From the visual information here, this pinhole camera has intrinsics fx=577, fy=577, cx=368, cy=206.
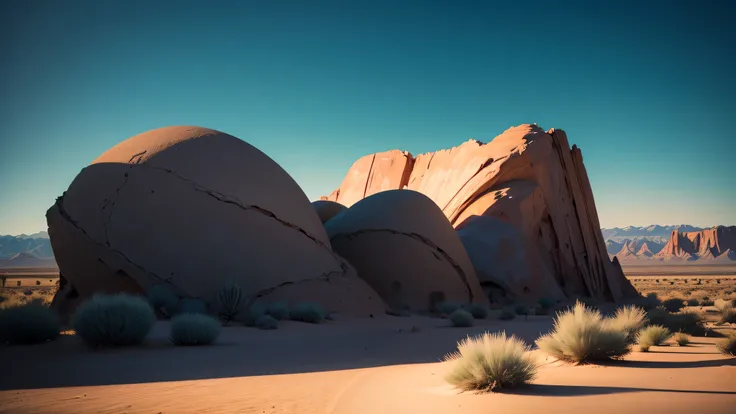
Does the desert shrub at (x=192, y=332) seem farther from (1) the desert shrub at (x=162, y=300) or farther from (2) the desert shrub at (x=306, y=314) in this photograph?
(2) the desert shrub at (x=306, y=314)

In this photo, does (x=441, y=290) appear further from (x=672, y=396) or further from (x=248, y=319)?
(x=672, y=396)

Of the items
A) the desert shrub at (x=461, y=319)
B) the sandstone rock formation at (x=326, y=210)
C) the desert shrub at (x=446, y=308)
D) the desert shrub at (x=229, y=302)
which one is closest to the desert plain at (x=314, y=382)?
the desert shrub at (x=229, y=302)

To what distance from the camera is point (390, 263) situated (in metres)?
21.0

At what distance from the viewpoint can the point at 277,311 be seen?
46.9 ft

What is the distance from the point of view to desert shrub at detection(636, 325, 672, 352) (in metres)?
8.94

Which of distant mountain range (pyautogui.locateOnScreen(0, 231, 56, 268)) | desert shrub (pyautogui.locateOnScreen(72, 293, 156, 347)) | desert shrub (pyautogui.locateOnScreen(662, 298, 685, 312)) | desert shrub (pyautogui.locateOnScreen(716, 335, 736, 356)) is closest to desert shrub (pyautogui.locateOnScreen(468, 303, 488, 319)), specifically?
desert shrub (pyautogui.locateOnScreen(662, 298, 685, 312))

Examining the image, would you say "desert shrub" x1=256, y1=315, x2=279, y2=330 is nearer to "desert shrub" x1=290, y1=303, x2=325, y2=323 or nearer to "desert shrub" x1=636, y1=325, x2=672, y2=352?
"desert shrub" x1=290, y1=303, x2=325, y2=323

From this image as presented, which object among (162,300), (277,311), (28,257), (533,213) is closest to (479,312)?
(277,311)

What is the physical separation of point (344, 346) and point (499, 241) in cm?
1673

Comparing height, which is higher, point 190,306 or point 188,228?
point 188,228

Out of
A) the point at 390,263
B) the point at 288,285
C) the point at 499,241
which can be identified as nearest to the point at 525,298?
the point at 499,241

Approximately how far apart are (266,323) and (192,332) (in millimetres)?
3100

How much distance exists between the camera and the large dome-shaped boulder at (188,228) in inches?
575

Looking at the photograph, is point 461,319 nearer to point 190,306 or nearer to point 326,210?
point 190,306
